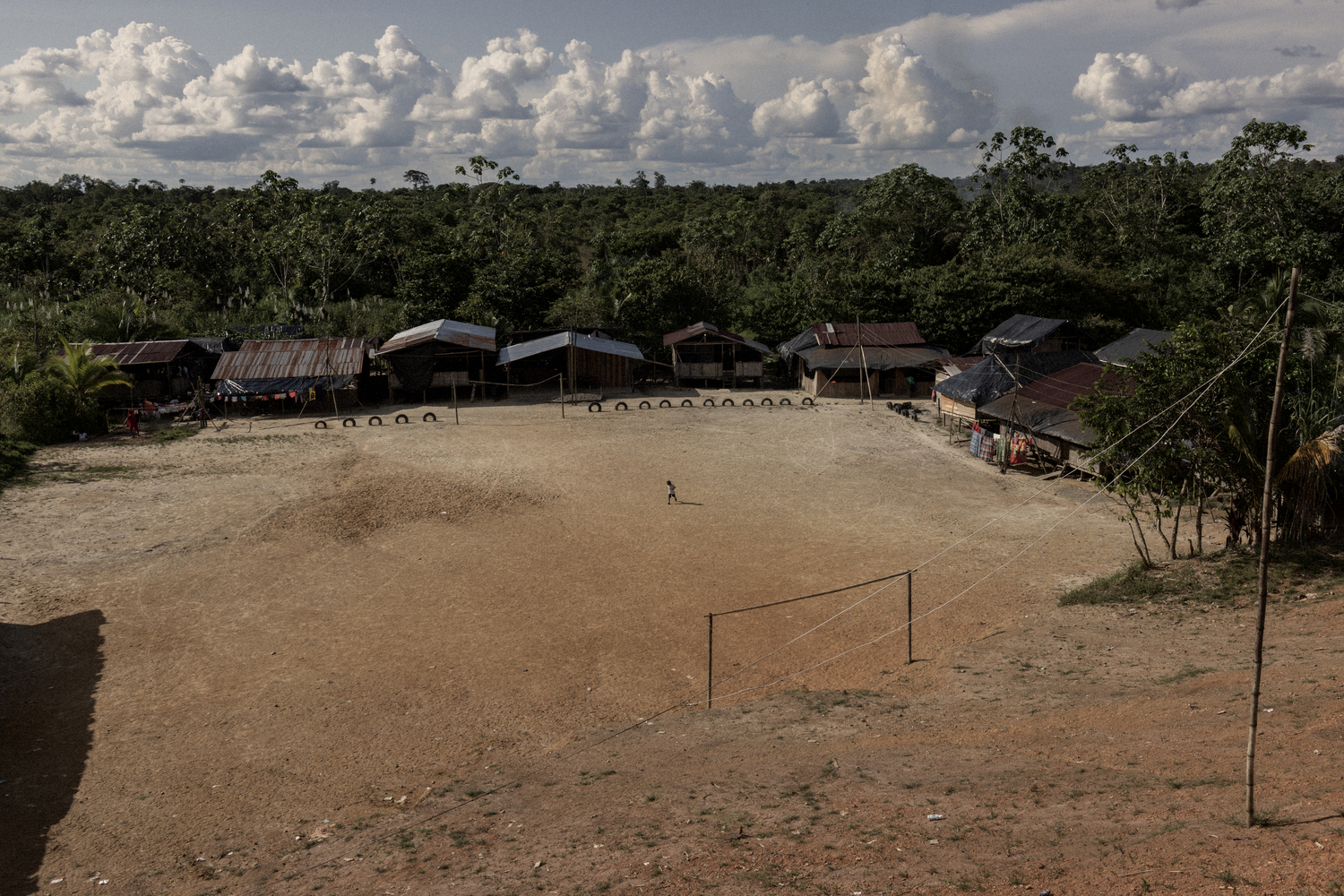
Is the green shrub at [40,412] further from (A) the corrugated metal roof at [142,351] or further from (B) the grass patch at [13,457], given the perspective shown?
(A) the corrugated metal roof at [142,351]

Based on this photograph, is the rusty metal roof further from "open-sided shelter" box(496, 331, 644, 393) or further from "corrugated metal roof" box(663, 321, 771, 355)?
"open-sided shelter" box(496, 331, 644, 393)

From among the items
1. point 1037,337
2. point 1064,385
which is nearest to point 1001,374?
point 1064,385

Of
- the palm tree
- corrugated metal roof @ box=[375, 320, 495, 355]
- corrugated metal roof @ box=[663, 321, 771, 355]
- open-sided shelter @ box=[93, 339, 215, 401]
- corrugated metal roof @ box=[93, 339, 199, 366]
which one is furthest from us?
corrugated metal roof @ box=[663, 321, 771, 355]

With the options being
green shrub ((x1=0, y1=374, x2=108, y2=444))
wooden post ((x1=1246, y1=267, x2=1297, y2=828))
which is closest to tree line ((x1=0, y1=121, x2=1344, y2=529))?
green shrub ((x1=0, y1=374, x2=108, y2=444))

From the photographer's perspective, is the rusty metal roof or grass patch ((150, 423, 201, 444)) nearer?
grass patch ((150, 423, 201, 444))

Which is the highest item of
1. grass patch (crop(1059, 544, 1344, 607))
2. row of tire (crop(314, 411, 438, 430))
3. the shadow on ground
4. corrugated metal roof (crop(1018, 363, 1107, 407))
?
corrugated metal roof (crop(1018, 363, 1107, 407))

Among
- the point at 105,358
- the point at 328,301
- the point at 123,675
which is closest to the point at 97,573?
the point at 123,675

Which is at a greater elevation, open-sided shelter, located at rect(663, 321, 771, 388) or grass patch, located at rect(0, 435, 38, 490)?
open-sided shelter, located at rect(663, 321, 771, 388)

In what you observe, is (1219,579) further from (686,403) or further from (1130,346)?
(686,403)
